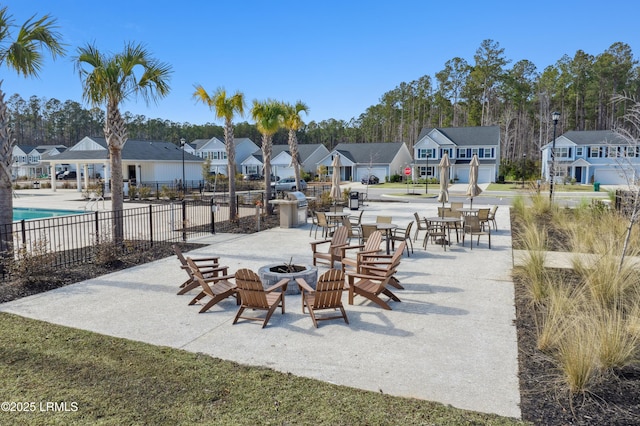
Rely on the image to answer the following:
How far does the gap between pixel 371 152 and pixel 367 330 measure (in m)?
56.5

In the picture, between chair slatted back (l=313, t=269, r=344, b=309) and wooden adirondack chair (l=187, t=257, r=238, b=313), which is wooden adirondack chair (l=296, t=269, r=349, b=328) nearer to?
chair slatted back (l=313, t=269, r=344, b=309)

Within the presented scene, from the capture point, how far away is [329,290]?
20.4ft

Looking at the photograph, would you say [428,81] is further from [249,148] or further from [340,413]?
[340,413]

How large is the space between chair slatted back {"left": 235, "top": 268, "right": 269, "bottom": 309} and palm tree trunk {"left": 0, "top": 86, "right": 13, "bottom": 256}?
19.9ft

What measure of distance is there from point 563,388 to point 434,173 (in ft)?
181

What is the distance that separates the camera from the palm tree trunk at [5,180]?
9.38m

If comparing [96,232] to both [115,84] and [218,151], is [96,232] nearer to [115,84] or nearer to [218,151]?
[115,84]

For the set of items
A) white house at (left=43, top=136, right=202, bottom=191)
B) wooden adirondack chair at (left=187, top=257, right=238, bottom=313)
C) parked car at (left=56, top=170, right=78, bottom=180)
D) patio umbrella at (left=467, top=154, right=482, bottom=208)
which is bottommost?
wooden adirondack chair at (left=187, top=257, right=238, bottom=313)

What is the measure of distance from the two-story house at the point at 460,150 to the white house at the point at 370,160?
343cm

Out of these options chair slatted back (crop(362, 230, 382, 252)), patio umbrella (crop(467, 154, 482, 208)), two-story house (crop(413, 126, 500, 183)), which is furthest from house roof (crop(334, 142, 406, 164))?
chair slatted back (crop(362, 230, 382, 252))

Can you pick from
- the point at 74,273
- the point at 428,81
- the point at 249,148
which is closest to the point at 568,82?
the point at 428,81

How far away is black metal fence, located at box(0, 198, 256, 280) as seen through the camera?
30.7 ft

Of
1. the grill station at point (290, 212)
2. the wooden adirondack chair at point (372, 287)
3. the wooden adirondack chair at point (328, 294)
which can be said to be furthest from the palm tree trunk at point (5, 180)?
the grill station at point (290, 212)

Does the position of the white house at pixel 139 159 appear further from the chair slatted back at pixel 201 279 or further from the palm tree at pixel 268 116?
the chair slatted back at pixel 201 279
